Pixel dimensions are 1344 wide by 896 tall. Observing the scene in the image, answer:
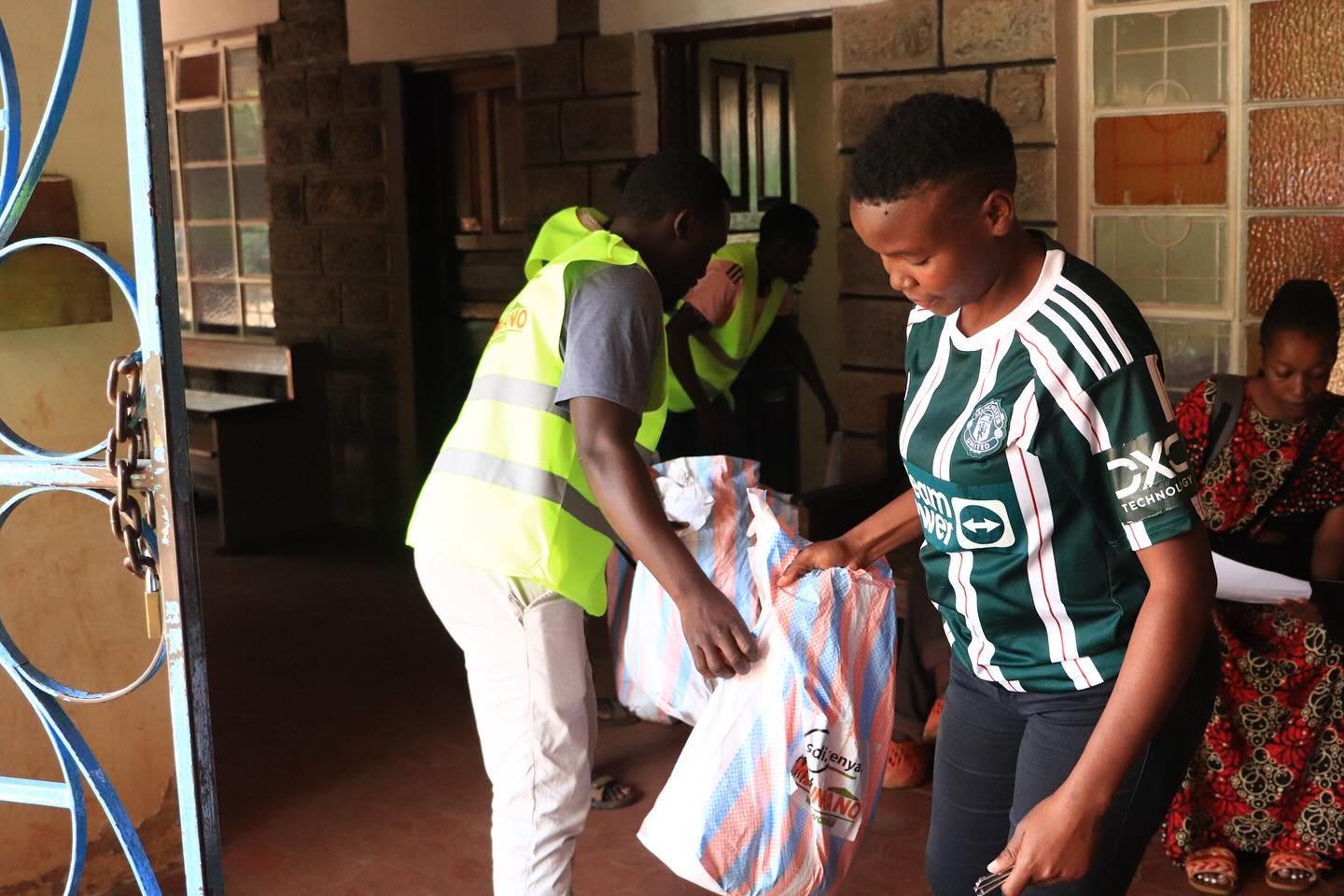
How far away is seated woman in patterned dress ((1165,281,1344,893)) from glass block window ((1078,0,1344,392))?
981 mm

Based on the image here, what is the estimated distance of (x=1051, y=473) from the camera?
161 centimetres

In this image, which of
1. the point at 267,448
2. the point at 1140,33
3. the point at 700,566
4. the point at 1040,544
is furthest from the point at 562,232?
the point at 267,448

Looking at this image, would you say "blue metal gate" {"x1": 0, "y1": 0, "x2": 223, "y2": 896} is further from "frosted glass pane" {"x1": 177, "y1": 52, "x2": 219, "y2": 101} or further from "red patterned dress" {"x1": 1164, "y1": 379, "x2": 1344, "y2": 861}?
"frosted glass pane" {"x1": 177, "y1": 52, "x2": 219, "y2": 101}

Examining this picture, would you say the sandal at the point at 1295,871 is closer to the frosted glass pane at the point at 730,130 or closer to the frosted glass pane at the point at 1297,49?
the frosted glass pane at the point at 1297,49

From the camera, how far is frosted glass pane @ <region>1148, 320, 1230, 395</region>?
416cm

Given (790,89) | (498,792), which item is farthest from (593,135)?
(498,792)

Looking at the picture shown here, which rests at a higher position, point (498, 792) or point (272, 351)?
point (272, 351)

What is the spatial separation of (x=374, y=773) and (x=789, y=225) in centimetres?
253

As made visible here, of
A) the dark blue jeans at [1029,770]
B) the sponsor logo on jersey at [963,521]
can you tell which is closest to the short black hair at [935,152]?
→ the sponsor logo on jersey at [963,521]

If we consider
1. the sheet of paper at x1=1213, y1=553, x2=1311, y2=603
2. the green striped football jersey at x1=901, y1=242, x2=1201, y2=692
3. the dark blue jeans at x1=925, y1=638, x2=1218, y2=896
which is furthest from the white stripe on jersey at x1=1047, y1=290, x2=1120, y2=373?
the sheet of paper at x1=1213, y1=553, x2=1311, y2=603

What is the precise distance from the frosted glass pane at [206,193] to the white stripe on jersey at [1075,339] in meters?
6.45

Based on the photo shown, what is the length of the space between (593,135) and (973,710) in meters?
4.10

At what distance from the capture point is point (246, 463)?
667 centimetres

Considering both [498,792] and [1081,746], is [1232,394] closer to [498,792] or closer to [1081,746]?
[1081,746]
